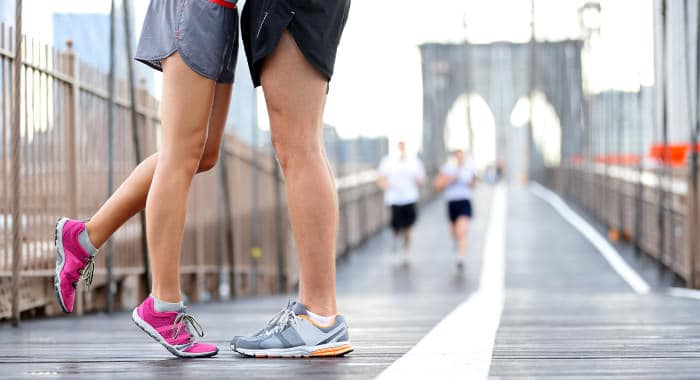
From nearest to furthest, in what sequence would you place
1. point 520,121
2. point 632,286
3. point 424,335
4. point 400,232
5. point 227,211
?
point 424,335, point 227,211, point 632,286, point 400,232, point 520,121

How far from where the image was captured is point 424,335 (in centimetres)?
363

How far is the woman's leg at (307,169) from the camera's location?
9.86ft

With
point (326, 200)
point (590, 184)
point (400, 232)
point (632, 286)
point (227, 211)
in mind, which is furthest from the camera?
point (590, 184)

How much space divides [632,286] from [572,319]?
9562mm

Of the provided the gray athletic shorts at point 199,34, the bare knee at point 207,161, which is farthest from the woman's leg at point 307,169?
the bare knee at point 207,161

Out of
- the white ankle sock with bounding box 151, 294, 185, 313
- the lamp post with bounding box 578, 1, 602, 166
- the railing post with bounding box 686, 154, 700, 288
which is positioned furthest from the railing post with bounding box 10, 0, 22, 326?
the lamp post with bounding box 578, 1, 602, 166

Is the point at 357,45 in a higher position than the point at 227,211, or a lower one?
higher

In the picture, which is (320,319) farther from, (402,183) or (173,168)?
(402,183)

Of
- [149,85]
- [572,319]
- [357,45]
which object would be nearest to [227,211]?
[149,85]

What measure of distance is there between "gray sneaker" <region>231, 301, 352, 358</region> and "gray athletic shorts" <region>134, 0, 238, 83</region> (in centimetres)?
60

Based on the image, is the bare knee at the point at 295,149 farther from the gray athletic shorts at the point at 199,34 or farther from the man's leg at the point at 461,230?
the man's leg at the point at 461,230

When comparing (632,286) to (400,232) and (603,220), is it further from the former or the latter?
(603,220)

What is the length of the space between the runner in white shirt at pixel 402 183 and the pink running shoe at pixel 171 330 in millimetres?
14159

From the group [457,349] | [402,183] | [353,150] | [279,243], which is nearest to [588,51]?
[353,150]
